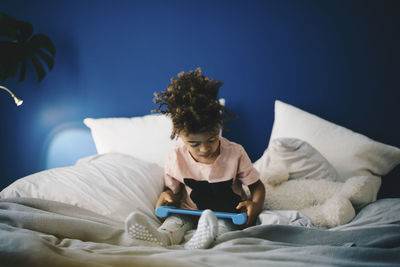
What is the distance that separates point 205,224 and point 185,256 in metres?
0.17

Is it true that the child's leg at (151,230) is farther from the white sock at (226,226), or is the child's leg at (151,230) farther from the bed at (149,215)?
the white sock at (226,226)

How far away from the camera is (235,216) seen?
0.87 meters

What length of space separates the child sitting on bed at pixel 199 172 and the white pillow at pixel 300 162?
0.21 meters

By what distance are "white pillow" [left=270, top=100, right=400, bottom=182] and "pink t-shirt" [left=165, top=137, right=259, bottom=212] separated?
18.8 inches

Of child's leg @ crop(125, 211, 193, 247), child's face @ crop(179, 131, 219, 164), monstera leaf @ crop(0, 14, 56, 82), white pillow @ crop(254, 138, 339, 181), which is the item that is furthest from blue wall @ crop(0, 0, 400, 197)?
child's leg @ crop(125, 211, 193, 247)

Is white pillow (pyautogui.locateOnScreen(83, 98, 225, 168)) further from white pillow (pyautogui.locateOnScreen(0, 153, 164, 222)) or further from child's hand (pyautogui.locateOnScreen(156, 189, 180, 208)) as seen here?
child's hand (pyautogui.locateOnScreen(156, 189, 180, 208))

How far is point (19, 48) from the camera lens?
5.26 ft

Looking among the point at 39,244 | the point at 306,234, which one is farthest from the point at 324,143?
the point at 39,244

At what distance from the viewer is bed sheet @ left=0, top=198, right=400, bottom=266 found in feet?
1.72

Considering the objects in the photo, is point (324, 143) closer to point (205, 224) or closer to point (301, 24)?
point (301, 24)

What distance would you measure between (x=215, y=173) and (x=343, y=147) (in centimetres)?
69

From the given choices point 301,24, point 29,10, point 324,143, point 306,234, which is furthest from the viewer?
point 29,10

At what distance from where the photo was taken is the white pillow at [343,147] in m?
1.27

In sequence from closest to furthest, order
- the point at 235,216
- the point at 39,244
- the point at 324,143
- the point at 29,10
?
the point at 39,244, the point at 235,216, the point at 324,143, the point at 29,10
